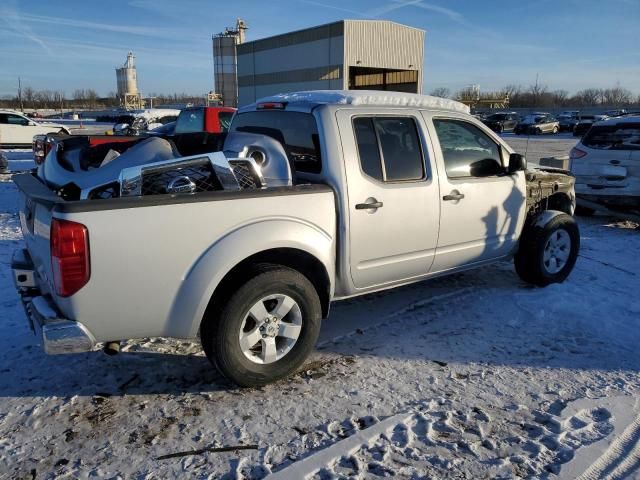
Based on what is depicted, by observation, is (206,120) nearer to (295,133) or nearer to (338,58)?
(295,133)

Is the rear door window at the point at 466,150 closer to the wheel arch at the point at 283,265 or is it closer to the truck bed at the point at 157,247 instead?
the wheel arch at the point at 283,265

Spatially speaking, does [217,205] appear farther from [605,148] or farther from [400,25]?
[400,25]

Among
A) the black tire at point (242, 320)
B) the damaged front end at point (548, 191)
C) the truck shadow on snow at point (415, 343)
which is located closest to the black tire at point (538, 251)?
the truck shadow on snow at point (415, 343)

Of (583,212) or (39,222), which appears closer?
(39,222)

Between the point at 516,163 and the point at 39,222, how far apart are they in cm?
395

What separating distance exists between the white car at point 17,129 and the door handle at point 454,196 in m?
20.6

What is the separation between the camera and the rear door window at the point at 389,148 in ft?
12.8

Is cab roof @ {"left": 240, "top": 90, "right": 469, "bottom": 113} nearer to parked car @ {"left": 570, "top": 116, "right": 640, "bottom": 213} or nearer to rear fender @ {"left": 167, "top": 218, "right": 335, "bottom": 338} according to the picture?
rear fender @ {"left": 167, "top": 218, "right": 335, "bottom": 338}

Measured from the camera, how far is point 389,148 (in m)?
4.06

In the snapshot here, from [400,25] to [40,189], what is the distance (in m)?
39.3

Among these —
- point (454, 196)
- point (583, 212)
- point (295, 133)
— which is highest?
point (295, 133)

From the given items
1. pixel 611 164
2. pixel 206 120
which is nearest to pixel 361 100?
pixel 611 164

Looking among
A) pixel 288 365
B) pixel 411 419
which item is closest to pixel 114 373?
pixel 288 365

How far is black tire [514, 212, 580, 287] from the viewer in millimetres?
5184
